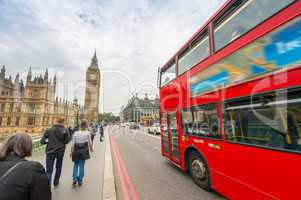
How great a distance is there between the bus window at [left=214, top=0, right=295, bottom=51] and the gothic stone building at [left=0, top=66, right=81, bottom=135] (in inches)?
1865

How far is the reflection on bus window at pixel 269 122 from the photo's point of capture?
212 centimetres

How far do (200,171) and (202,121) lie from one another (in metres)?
1.38

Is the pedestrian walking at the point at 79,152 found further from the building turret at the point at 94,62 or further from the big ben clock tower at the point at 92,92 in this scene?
the building turret at the point at 94,62

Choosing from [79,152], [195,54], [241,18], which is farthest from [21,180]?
[195,54]

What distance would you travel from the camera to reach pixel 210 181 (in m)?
3.71

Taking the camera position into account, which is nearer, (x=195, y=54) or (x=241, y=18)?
(x=241, y=18)

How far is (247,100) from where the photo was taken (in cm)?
279

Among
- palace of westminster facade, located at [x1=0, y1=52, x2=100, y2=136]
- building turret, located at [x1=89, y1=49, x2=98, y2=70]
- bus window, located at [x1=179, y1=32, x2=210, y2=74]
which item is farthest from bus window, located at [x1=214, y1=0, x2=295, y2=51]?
building turret, located at [x1=89, y1=49, x2=98, y2=70]

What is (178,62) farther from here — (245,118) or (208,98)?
(245,118)

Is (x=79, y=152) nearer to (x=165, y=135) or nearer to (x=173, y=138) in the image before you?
(x=173, y=138)

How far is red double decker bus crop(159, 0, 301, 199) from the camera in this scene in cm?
216

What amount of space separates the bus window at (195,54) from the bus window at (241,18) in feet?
1.25

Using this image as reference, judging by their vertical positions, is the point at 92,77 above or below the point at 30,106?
above

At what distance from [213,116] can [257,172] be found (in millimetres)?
1407
